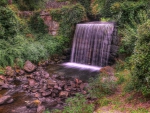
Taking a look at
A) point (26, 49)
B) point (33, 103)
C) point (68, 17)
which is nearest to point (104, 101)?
point (33, 103)

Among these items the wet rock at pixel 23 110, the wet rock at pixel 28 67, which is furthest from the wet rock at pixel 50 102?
the wet rock at pixel 28 67

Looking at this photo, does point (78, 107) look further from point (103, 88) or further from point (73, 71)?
point (73, 71)

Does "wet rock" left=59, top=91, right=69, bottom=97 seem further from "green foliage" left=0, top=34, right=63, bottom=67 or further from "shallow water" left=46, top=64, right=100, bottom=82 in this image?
"green foliage" left=0, top=34, right=63, bottom=67

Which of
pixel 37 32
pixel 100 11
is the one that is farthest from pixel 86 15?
pixel 37 32

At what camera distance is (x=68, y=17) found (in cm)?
1642

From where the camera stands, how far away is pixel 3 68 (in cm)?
1178

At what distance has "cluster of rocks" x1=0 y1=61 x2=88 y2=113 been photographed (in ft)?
27.0

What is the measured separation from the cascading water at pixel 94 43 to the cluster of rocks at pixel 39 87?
3.63 metres

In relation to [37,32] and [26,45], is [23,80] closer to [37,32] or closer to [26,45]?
[26,45]

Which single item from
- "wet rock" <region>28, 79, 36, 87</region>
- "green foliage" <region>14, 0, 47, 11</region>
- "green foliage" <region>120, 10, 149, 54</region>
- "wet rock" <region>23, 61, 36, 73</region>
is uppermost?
"green foliage" <region>14, 0, 47, 11</region>

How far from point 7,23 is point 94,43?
677cm

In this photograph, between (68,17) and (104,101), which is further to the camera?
(68,17)

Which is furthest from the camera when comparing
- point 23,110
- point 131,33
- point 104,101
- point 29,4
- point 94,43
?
point 29,4

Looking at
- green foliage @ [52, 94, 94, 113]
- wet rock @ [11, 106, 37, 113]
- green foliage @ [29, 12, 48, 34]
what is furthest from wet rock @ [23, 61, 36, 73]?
green foliage @ [52, 94, 94, 113]
